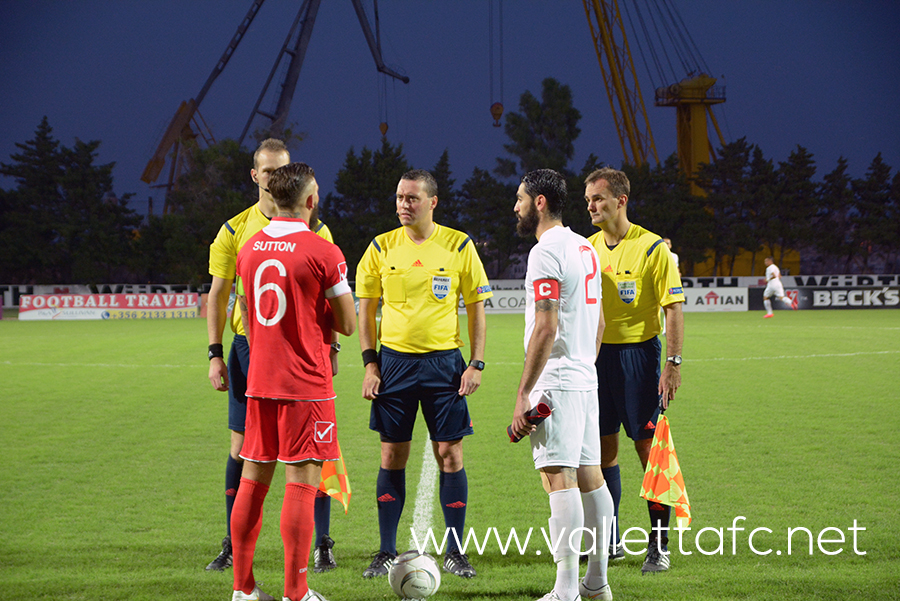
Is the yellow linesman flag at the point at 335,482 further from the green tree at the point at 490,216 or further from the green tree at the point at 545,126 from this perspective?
the green tree at the point at 545,126

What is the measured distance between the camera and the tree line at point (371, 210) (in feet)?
159

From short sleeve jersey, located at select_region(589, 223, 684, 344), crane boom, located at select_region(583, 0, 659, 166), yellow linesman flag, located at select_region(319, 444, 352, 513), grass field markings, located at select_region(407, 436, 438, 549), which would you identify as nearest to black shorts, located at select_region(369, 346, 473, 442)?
yellow linesman flag, located at select_region(319, 444, 352, 513)

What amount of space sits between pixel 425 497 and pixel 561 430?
2.59 m

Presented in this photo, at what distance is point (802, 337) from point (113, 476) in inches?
679

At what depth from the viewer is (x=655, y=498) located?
14.4ft

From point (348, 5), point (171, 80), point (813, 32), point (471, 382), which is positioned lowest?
point (471, 382)

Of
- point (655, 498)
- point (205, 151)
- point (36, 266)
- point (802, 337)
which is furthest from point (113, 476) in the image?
point (36, 266)

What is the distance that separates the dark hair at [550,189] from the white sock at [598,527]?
148cm

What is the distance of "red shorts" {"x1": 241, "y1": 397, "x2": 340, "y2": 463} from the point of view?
3436 mm

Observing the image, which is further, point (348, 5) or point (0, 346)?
point (348, 5)

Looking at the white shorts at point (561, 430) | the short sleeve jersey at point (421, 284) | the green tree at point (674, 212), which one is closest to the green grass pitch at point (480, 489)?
Answer: the white shorts at point (561, 430)

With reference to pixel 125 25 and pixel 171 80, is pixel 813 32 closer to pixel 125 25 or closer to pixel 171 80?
pixel 171 80

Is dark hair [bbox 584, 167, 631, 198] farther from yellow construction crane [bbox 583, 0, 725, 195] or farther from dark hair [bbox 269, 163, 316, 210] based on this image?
yellow construction crane [bbox 583, 0, 725, 195]

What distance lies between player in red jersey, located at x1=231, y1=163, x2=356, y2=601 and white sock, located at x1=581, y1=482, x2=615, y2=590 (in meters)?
1.39
